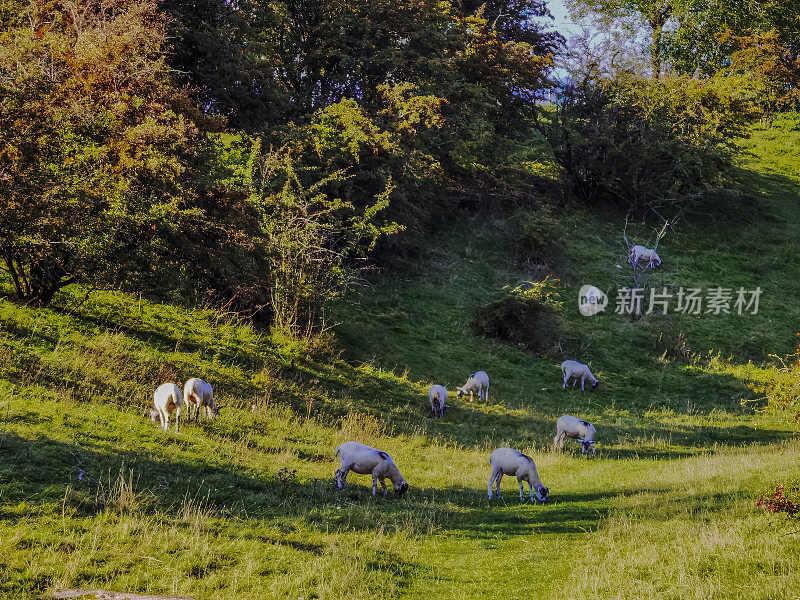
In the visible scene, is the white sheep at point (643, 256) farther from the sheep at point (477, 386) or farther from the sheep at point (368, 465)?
the sheep at point (368, 465)

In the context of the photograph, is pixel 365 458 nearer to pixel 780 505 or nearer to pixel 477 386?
pixel 780 505

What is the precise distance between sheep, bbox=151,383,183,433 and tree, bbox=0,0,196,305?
3.95 metres

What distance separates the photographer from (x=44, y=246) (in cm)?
1302

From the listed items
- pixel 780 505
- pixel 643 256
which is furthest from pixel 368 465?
pixel 643 256

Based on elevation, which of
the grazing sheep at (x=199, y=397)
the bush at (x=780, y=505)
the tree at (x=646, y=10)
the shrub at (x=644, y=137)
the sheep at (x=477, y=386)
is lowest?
the sheep at (x=477, y=386)

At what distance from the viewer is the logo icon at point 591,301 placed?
91.5ft


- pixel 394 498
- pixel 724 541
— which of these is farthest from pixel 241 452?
pixel 724 541

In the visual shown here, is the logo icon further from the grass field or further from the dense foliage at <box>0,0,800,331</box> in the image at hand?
the dense foliage at <box>0,0,800,331</box>

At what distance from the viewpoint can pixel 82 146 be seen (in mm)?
14422

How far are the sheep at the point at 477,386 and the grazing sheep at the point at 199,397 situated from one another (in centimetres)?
891

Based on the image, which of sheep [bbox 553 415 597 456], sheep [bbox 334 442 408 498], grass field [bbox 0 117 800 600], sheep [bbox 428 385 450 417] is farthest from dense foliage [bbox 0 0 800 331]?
sheep [bbox 553 415 597 456]

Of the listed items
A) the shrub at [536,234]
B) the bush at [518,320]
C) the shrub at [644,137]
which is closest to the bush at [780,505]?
the bush at [518,320]

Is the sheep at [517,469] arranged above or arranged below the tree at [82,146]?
below

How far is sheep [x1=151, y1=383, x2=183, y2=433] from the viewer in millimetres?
11141
